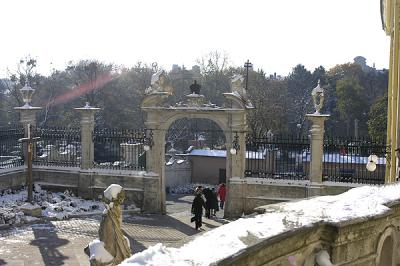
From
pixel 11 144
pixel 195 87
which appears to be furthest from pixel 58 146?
pixel 195 87

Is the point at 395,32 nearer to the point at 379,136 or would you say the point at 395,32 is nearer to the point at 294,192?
the point at 294,192

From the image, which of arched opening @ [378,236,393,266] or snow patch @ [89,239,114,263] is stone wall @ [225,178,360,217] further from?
arched opening @ [378,236,393,266]

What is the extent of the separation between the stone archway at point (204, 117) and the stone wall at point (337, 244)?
1174 centimetres

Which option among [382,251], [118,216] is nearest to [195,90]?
[118,216]

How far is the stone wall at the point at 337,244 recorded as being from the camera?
4160 millimetres

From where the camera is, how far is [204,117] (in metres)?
18.1

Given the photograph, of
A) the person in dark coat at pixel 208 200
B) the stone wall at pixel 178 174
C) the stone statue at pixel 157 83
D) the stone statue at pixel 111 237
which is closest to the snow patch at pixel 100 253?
the stone statue at pixel 111 237

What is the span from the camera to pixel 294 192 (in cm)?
1748

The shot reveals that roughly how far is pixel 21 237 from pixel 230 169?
23.2 feet

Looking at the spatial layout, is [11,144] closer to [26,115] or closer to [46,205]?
[26,115]

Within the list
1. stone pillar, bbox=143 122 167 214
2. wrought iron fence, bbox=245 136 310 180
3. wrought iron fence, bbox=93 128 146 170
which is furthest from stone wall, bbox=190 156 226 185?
stone pillar, bbox=143 122 167 214

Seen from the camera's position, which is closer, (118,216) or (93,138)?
(118,216)

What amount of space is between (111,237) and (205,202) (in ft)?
35.8

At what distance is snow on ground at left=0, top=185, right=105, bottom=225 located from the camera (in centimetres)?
1608
